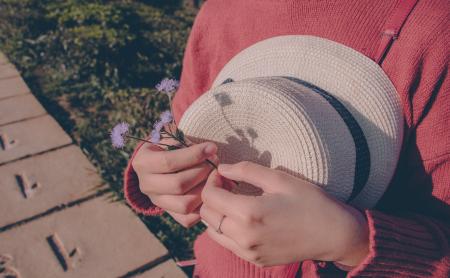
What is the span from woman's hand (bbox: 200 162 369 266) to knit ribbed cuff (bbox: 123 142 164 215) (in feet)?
1.78

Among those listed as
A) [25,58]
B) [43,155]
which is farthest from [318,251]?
[25,58]

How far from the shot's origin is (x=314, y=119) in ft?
3.36

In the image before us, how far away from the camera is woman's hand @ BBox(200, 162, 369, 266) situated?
0.96m

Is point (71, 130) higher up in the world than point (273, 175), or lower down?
lower down

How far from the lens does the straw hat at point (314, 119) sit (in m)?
1.04

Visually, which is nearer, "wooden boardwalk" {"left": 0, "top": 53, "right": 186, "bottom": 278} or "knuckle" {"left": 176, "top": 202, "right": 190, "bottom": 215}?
"knuckle" {"left": 176, "top": 202, "right": 190, "bottom": 215}

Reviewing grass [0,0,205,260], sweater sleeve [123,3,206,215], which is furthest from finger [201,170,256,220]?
grass [0,0,205,260]

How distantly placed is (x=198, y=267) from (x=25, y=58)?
475cm

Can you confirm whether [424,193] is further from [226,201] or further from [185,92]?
[185,92]

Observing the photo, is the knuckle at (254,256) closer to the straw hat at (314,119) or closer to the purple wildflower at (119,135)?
the straw hat at (314,119)

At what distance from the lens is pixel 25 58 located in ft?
17.6

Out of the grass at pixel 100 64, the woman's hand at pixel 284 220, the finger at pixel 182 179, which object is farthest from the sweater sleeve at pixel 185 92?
the grass at pixel 100 64

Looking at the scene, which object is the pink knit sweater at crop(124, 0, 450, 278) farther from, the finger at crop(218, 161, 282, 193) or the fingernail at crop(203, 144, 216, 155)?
the fingernail at crop(203, 144, 216, 155)

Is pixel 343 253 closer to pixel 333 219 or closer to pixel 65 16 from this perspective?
pixel 333 219
